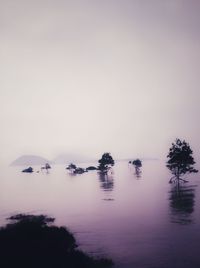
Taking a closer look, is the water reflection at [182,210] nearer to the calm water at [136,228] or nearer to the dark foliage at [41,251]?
the calm water at [136,228]

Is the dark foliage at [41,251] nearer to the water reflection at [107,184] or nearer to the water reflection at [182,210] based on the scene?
the water reflection at [182,210]

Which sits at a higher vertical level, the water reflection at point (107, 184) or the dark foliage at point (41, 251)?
the dark foliage at point (41, 251)

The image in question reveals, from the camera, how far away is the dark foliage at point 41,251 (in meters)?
22.6

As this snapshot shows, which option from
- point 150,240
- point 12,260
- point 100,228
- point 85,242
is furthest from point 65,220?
point 12,260

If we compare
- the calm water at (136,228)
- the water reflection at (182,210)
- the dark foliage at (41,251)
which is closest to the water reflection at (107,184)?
the calm water at (136,228)

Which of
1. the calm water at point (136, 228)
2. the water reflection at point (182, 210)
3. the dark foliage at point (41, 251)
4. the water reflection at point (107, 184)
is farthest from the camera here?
the water reflection at point (107, 184)

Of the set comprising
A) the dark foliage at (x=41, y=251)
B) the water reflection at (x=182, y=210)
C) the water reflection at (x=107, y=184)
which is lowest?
the water reflection at (x=107, y=184)

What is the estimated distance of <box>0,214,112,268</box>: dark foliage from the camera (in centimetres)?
2258

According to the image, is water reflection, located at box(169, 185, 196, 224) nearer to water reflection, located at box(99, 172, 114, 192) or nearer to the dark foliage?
the dark foliage

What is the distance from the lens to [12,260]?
22734mm

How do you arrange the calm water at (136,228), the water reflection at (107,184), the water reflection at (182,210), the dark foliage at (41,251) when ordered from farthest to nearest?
the water reflection at (107,184) → the water reflection at (182,210) → the calm water at (136,228) → the dark foliage at (41,251)

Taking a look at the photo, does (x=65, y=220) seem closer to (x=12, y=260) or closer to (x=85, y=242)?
(x=85, y=242)

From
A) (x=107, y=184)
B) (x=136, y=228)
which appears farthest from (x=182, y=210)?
(x=107, y=184)

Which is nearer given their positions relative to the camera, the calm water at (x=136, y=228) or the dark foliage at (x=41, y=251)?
the dark foliage at (x=41, y=251)
